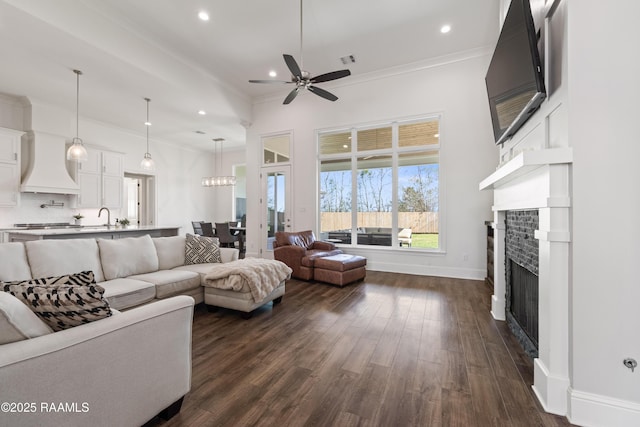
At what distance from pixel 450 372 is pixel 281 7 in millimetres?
4618

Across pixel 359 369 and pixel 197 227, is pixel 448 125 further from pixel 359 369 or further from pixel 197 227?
pixel 197 227

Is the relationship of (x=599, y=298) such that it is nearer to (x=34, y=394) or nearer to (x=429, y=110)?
(x=34, y=394)

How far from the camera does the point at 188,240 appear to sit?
12.7 ft

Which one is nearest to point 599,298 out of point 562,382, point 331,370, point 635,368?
point 635,368

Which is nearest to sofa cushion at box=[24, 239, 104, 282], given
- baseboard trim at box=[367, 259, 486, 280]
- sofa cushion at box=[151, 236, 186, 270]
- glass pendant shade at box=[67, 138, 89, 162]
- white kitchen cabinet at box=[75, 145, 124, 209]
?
sofa cushion at box=[151, 236, 186, 270]

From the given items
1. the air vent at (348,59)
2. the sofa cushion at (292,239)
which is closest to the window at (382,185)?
the sofa cushion at (292,239)

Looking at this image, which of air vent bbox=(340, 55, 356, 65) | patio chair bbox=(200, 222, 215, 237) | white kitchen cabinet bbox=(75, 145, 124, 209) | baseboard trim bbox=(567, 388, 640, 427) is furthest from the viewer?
patio chair bbox=(200, 222, 215, 237)

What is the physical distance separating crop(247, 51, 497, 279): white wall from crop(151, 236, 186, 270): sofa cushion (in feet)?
9.71

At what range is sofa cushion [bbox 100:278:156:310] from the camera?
8.26 feet

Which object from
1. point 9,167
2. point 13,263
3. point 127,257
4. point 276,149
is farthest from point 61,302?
point 9,167

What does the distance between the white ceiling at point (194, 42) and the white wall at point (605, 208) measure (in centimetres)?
285

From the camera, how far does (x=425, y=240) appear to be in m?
5.21

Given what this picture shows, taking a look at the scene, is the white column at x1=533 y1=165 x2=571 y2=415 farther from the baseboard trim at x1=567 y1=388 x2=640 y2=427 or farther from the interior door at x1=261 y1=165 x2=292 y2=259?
the interior door at x1=261 y1=165 x2=292 y2=259

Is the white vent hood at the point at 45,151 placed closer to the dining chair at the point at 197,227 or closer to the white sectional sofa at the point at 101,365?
the dining chair at the point at 197,227
